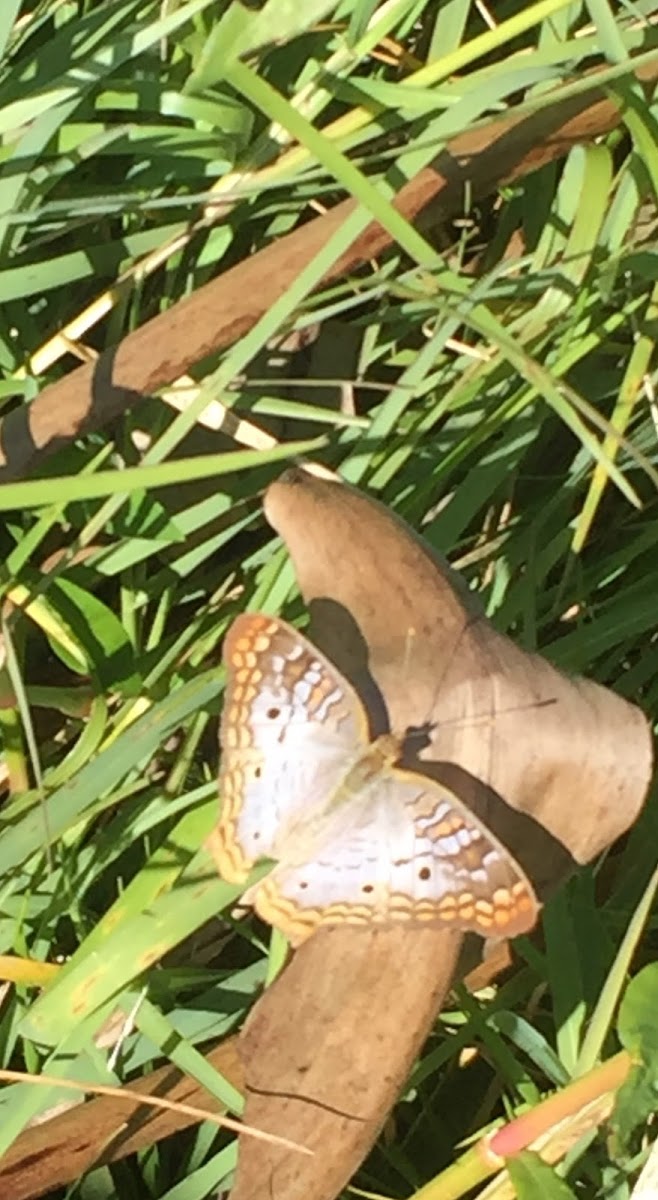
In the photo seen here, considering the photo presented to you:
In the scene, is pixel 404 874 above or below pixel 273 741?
below

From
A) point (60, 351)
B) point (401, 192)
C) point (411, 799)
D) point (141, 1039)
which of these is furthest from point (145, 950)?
point (401, 192)

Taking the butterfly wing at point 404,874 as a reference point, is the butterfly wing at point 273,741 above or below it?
above

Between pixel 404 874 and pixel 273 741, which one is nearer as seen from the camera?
pixel 404 874

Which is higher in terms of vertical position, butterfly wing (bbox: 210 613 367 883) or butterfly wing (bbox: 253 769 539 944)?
butterfly wing (bbox: 210 613 367 883)

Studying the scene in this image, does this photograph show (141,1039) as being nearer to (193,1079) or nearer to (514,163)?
(193,1079)
